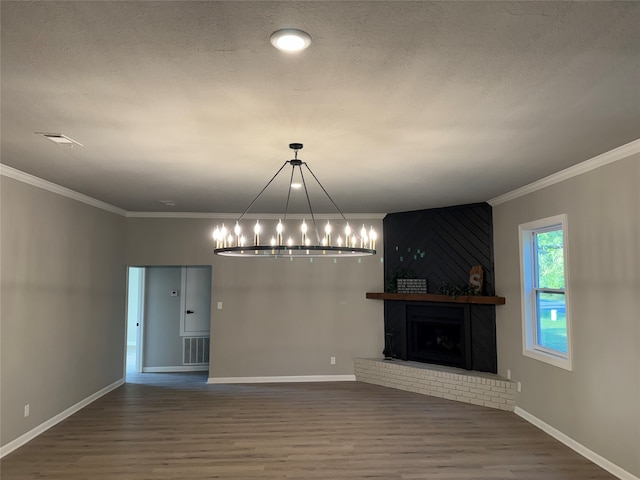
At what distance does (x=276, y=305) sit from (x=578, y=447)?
4.45m

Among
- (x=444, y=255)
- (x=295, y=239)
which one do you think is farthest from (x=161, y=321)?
(x=444, y=255)

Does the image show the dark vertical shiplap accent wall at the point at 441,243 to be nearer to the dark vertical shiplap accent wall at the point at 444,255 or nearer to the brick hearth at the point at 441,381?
the dark vertical shiplap accent wall at the point at 444,255

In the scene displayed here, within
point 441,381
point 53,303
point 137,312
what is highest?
point 53,303

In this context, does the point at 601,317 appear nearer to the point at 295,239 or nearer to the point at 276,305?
the point at 295,239

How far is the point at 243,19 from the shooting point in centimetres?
176

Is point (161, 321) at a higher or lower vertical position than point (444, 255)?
lower

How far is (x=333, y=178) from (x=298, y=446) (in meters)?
2.69

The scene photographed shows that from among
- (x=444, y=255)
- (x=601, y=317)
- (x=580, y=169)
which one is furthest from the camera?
(x=444, y=255)

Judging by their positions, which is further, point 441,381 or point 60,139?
point 441,381

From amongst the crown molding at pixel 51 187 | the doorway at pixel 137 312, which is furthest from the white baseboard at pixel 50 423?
the crown molding at pixel 51 187

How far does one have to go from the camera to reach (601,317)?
394 cm

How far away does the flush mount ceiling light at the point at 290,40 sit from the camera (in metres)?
1.85

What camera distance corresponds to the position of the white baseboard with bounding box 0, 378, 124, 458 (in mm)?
4261

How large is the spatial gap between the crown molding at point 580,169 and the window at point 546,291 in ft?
1.24
